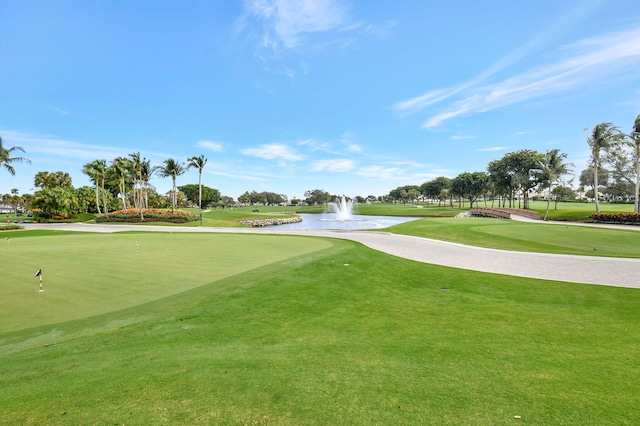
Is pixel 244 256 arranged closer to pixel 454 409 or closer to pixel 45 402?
pixel 45 402

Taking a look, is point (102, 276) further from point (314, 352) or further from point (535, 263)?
point (535, 263)

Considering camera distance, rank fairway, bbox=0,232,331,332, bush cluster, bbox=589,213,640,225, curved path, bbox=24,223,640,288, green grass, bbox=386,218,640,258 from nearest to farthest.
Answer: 1. fairway, bbox=0,232,331,332
2. curved path, bbox=24,223,640,288
3. green grass, bbox=386,218,640,258
4. bush cluster, bbox=589,213,640,225

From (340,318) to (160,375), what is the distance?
430cm

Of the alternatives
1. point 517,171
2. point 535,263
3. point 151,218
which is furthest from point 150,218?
point 517,171

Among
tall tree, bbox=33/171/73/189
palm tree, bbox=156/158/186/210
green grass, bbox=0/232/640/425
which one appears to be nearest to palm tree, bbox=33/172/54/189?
tall tree, bbox=33/171/73/189

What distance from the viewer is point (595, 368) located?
4363mm

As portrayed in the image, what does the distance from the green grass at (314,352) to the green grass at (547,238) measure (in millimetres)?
12076

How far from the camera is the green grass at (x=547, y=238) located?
19984 millimetres

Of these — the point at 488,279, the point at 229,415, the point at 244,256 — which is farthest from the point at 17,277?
the point at 488,279

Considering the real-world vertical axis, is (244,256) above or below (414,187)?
below

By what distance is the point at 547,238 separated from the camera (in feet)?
78.4

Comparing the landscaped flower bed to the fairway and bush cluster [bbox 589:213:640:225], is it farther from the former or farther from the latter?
bush cluster [bbox 589:213:640:225]

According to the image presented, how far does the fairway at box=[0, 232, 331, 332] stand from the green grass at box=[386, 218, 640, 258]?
16036 millimetres

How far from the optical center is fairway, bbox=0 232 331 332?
776 cm
